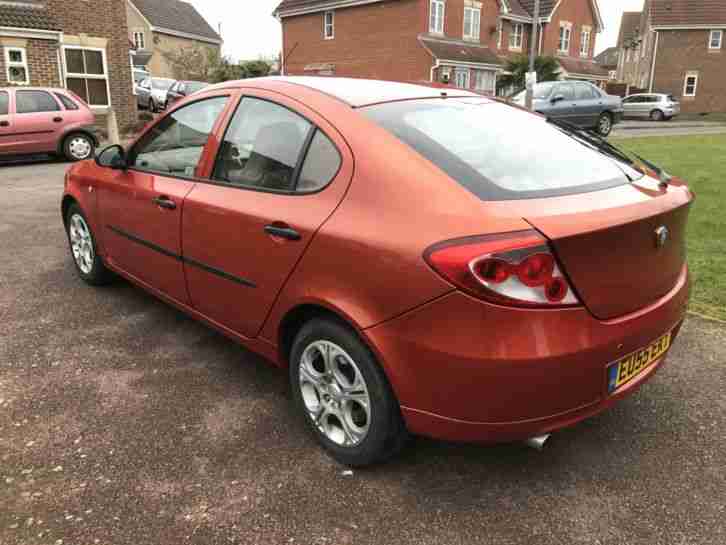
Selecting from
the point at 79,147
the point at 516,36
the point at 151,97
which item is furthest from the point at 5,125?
the point at 516,36

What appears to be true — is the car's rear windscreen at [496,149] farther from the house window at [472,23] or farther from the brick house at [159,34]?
the brick house at [159,34]

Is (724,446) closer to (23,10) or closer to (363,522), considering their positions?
(363,522)

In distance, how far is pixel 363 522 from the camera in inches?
97.6

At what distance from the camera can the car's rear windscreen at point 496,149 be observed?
251 cm

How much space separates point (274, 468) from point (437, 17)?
114 feet

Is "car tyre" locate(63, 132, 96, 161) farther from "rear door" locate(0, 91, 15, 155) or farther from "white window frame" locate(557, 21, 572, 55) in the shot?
"white window frame" locate(557, 21, 572, 55)

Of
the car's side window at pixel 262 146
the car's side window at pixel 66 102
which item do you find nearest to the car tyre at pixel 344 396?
the car's side window at pixel 262 146

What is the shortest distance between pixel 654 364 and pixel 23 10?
20085mm

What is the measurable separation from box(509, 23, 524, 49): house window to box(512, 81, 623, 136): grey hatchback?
860 inches

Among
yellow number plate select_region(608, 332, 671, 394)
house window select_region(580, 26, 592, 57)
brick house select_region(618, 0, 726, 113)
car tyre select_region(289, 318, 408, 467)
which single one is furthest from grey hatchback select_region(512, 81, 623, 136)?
brick house select_region(618, 0, 726, 113)

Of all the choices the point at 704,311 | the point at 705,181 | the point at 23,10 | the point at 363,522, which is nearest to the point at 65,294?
the point at 363,522

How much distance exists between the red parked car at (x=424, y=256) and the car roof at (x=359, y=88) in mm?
17

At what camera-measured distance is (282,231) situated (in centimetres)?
281

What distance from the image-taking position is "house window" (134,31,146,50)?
50.1 metres
